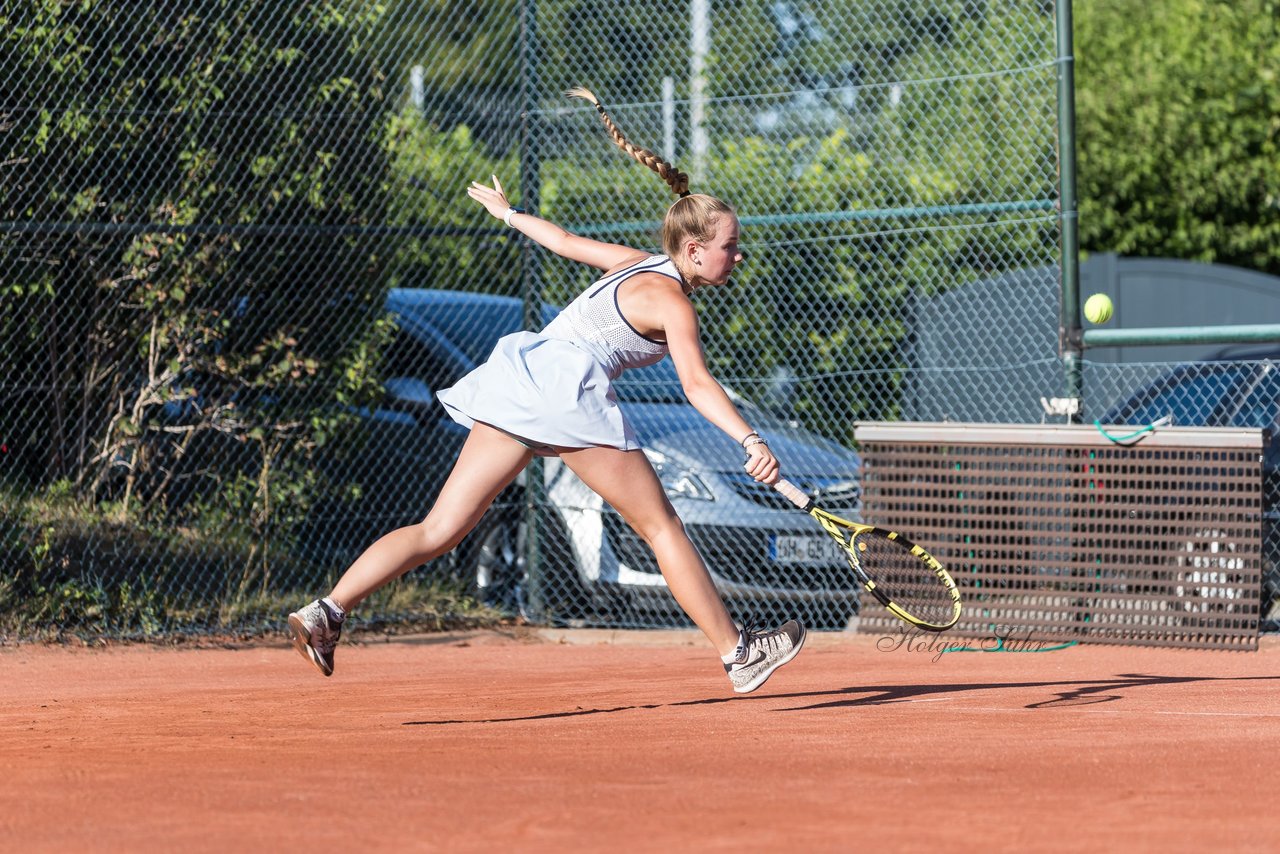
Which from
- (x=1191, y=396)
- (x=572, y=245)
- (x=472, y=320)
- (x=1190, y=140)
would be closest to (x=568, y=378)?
(x=572, y=245)

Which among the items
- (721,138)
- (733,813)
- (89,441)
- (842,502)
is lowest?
(89,441)

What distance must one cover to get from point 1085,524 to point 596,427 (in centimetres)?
316

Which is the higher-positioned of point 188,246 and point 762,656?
point 188,246

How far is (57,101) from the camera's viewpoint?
8227 millimetres

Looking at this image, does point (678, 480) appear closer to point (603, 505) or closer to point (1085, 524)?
point (603, 505)

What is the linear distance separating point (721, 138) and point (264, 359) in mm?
3999

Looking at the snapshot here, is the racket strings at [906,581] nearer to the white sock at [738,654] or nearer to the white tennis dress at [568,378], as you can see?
the white sock at [738,654]

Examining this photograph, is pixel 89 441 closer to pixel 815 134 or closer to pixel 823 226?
pixel 823 226

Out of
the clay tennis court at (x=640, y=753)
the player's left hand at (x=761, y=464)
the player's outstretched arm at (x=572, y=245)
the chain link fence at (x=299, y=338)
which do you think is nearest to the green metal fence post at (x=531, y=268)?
the chain link fence at (x=299, y=338)

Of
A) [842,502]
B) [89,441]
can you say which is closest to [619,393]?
[842,502]

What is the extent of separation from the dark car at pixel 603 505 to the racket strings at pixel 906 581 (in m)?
0.28

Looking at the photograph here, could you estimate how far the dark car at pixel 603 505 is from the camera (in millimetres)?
8602

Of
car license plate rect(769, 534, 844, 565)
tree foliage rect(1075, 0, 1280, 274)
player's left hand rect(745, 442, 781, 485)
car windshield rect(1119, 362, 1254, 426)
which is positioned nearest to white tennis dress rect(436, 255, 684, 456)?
player's left hand rect(745, 442, 781, 485)

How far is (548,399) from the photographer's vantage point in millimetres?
5621
